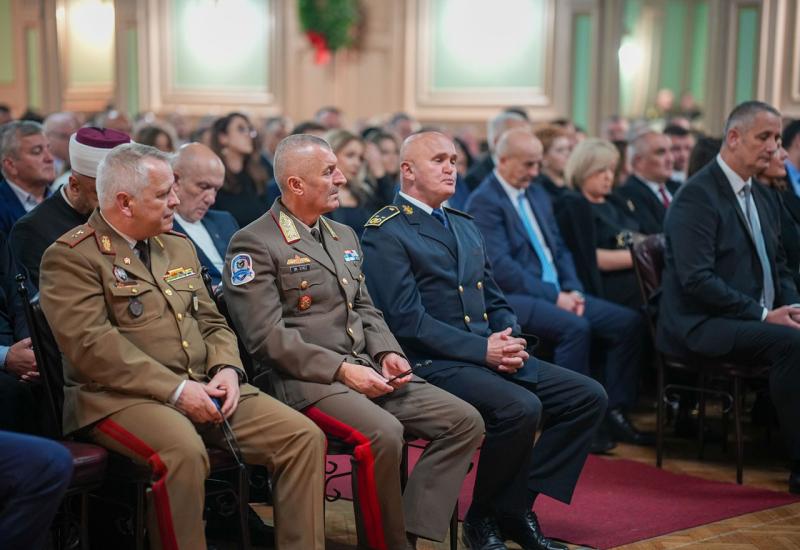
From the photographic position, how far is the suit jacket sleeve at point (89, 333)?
2746mm

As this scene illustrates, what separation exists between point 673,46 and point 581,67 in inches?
58.8

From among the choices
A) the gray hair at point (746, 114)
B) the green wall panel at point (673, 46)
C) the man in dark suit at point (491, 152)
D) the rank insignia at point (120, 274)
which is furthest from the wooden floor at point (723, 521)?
the green wall panel at point (673, 46)

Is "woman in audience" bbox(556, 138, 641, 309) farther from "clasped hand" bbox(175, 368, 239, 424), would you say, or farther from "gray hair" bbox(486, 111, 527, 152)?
"clasped hand" bbox(175, 368, 239, 424)

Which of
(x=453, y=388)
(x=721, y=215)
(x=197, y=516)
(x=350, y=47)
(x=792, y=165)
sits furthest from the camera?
(x=350, y=47)

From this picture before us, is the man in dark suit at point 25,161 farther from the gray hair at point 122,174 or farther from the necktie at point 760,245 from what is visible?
the necktie at point 760,245

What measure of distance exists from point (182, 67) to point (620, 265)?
7.46m

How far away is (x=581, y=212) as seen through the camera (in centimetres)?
511

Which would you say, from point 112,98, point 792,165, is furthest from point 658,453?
point 112,98

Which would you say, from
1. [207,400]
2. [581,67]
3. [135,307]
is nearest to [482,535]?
[207,400]

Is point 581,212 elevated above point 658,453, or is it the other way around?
point 581,212

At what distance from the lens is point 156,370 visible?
9.18 feet

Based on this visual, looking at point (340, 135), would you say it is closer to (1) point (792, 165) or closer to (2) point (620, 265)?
(2) point (620, 265)

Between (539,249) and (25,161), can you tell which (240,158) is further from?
(539,249)

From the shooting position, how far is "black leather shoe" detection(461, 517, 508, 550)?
10.9 ft
